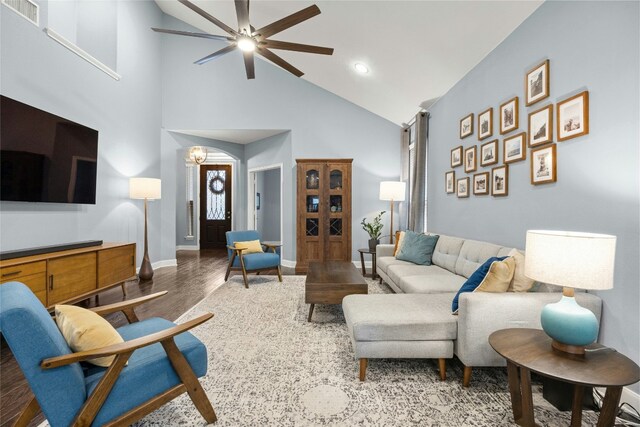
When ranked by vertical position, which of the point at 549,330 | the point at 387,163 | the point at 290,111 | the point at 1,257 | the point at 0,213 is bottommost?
the point at 549,330

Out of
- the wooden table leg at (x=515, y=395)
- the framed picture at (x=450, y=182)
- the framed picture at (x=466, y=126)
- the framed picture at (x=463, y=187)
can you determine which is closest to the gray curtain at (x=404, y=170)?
the framed picture at (x=450, y=182)

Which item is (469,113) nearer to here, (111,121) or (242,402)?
(242,402)

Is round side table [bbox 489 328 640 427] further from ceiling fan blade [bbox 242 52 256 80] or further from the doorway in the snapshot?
the doorway

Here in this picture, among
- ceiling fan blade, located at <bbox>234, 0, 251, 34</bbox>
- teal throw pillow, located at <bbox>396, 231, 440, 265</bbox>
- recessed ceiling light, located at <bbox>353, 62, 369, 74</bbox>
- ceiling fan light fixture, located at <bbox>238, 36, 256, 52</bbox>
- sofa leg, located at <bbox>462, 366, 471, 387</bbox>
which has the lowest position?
sofa leg, located at <bbox>462, 366, 471, 387</bbox>

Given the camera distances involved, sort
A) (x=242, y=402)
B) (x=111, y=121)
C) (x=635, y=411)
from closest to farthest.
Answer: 1. (x=635, y=411)
2. (x=242, y=402)
3. (x=111, y=121)

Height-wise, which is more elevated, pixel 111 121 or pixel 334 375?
pixel 111 121

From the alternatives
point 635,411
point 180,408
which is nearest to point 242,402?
point 180,408

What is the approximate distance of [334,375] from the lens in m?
2.04

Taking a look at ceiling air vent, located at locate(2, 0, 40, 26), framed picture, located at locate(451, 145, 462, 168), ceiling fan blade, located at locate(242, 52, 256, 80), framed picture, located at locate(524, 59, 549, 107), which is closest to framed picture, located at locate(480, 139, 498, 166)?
framed picture, located at locate(451, 145, 462, 168)

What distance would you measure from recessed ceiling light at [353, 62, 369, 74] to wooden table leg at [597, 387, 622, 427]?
4.18 metres

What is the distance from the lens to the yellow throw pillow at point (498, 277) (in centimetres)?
199

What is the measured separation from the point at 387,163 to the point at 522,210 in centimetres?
340

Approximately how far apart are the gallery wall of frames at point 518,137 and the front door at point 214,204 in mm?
6248

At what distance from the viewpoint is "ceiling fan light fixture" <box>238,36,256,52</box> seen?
306 centimetres
